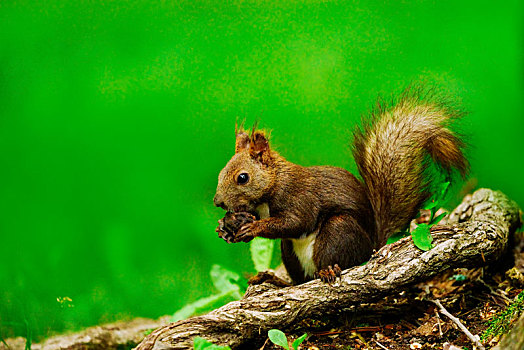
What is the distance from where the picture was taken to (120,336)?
3.23 metres

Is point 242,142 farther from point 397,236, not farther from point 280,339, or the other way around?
point 280,339

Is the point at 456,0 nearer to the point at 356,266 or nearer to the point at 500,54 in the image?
the point at 500,54

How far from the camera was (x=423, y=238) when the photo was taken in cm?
232

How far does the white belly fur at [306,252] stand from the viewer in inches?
98.7

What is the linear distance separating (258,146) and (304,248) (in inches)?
22.1

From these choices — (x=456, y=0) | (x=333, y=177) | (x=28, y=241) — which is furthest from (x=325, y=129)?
(x=28, y=241)

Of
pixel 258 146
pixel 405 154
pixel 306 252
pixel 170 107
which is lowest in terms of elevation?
pixel 306 252

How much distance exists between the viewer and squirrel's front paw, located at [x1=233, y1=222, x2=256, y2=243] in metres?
2.35

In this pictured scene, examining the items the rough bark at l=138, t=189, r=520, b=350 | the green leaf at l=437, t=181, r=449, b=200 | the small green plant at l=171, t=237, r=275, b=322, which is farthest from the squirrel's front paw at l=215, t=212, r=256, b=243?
the green leaf at l=437, t=181, r=449, b=200

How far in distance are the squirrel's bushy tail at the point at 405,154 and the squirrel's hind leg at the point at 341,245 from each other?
0.53ft

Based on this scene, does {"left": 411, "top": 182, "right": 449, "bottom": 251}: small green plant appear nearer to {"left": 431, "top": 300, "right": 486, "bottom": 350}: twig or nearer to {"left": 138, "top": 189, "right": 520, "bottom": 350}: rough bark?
{"left": 138, "top": 189, "right": 520, "bottom": 350}: rough bark

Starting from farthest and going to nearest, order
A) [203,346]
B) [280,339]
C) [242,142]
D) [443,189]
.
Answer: [242,142]
[443,189]
[280,339]
[203,346]

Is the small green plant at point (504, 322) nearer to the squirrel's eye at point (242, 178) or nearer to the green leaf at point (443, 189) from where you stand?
the green leaf at point (443, 189)

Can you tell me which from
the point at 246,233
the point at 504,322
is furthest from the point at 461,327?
the point at 246,233
